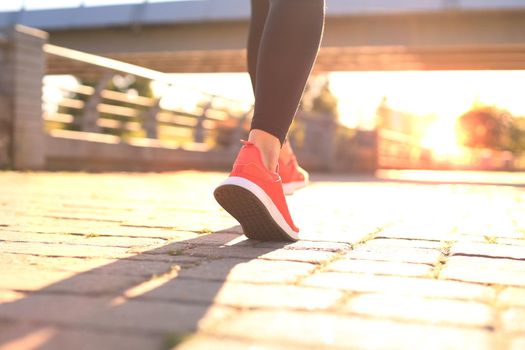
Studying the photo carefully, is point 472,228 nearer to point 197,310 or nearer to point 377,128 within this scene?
point 197,310

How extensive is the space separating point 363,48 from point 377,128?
1154 cm

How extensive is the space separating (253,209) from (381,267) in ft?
1.76

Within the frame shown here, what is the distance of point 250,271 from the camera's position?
192 centimetres

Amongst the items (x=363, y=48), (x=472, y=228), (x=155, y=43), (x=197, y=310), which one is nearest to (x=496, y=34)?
(x=363, y=48)

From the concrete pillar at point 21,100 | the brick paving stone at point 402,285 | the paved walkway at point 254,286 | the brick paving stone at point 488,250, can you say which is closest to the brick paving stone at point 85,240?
the paved walkway at point 254,286

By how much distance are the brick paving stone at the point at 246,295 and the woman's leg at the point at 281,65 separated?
790 mm

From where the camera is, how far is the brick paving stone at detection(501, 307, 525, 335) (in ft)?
4.40

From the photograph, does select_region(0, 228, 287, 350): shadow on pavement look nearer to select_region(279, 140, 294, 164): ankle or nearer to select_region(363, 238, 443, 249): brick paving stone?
select_region(363, 238, 443, 249): brick paving stone

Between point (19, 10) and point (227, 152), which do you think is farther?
point (19, 10)

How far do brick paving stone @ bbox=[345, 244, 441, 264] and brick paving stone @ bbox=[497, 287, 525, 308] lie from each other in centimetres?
44

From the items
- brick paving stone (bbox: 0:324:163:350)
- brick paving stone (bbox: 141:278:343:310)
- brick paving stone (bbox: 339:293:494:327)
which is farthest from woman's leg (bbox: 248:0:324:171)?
brick paving stone (bbox: 0:324:163:350)

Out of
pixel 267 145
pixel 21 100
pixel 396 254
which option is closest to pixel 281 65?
pixel 267 145

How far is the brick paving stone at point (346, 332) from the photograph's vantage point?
1226mm

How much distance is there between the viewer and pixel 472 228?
10.6 feet
